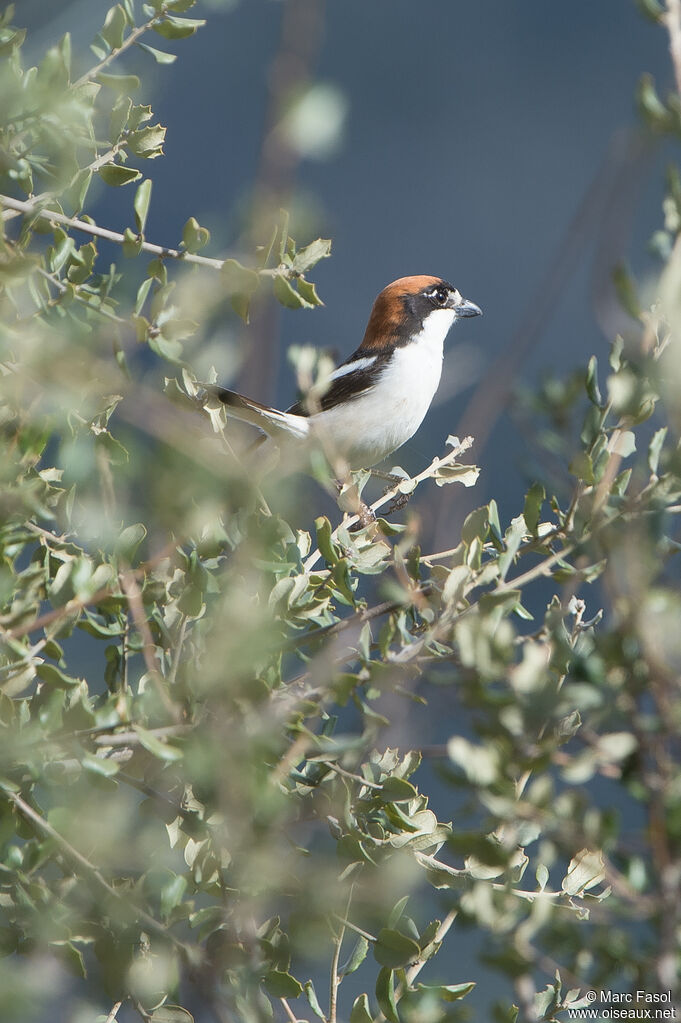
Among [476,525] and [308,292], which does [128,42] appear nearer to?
[308,292]

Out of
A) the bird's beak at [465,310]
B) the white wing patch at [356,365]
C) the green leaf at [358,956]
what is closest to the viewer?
the green leaf at [358,956]

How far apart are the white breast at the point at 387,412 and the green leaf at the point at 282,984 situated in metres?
2.39

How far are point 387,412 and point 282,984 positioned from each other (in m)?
2.60

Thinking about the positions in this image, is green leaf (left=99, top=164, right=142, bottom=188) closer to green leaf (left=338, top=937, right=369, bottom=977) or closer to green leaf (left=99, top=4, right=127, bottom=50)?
green leaf (left=99, top=4, right=127, bottom=50)


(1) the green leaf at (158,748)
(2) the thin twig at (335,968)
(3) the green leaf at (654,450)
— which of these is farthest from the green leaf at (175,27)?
(2) the thin twig at (335,968)

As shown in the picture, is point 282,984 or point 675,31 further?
point 282,984

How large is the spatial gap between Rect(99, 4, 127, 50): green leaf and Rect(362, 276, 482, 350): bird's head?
7.35ft

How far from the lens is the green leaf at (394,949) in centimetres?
122

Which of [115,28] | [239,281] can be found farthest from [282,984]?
[115,28]

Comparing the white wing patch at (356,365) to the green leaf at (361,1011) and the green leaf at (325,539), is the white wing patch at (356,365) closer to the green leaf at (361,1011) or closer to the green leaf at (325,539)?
the green leaf at (325,539)

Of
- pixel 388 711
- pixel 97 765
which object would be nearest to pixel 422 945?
pixel 388 711

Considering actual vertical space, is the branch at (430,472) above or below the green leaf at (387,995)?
above

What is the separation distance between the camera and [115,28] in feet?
5.41

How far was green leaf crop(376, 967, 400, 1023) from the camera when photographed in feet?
3.96
